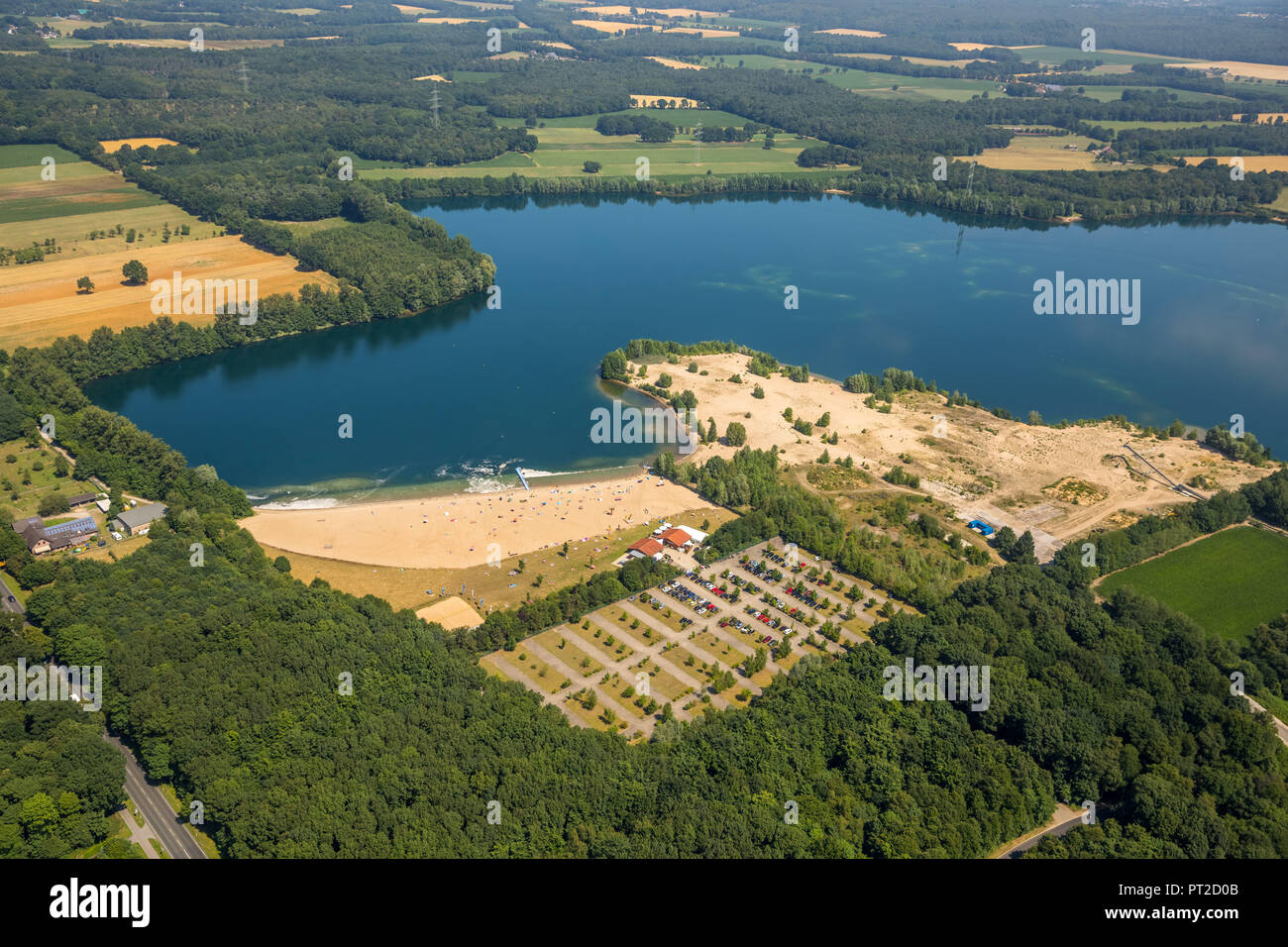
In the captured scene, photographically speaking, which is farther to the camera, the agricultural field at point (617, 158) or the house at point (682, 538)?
the agricultural field at point (617, 158)

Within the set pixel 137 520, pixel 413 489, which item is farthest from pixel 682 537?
pixel 137 520

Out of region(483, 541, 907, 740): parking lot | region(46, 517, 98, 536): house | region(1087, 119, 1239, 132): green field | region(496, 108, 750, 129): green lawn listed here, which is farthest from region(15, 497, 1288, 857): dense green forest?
region(1087, 119, 1239, 132): green field

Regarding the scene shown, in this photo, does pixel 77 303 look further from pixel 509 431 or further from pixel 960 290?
pixel 960 290

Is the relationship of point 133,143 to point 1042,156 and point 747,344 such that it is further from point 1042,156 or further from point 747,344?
point 1042,156

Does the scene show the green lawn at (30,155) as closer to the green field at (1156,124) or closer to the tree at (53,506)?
the tree at (53,506)

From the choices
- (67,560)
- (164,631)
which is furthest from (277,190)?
(164,631)

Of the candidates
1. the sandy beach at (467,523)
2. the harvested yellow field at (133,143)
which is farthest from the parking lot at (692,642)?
the harvested yellow field at (133,143)
